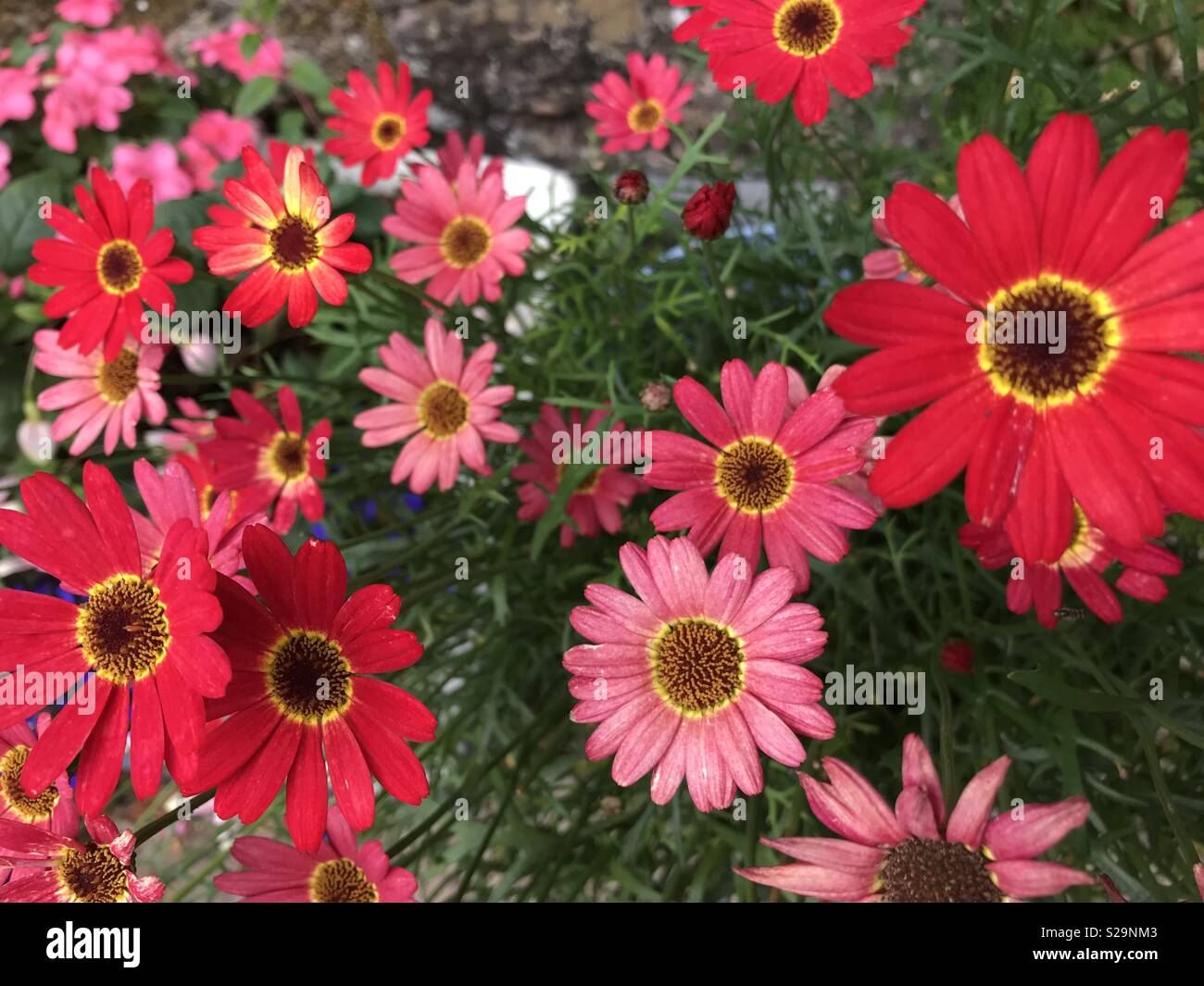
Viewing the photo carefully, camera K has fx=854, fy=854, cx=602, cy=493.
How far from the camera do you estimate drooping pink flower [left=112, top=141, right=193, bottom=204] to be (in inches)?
56.4

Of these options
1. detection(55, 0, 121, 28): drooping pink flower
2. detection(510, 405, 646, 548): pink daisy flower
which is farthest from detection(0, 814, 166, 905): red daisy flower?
detection(55, 0, 121, 28): drooping pink flower

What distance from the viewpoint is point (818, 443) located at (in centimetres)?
64

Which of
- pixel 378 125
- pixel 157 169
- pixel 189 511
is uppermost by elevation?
pixel 157 169

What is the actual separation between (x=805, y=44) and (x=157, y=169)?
1.20 m

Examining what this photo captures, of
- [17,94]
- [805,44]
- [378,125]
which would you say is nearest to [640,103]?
[378,125]

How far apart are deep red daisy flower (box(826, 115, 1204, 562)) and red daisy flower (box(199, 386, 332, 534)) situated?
588mm

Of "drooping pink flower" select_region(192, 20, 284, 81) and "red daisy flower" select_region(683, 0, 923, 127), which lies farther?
"drooping pink flower" select_region(192, 20, 284, 81)

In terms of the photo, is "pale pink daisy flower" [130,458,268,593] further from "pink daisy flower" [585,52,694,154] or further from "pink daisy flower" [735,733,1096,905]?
"pink daisy flower" [585,52,694,154]

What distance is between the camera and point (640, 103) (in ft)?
3.63

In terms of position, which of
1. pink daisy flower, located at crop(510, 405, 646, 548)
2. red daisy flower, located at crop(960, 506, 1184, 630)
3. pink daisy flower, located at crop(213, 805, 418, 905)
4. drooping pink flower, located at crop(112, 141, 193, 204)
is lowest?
pink daisy flower, located at crop(213, 805, 418, 905)

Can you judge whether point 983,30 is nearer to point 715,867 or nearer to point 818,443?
point 818,443

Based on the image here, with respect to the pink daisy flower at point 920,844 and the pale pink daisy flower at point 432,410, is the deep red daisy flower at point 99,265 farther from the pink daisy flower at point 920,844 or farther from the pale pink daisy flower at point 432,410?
the pink daisy flower at point 920,844

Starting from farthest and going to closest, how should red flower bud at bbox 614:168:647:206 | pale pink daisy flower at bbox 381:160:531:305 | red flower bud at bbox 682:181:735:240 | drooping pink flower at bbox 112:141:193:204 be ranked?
drooping pink flower at bbox 112:141:193:204 → pale pink daisy flower at bbox 381:160:531:305 → red flower bud at bbox 614:168:647:206 → red flower bud at bbox 682:181:735:240

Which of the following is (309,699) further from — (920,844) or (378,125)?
(378,125)
